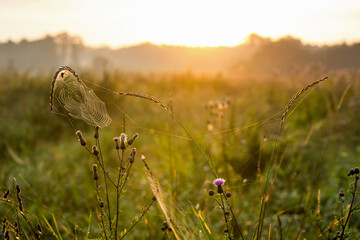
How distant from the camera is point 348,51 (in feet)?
139

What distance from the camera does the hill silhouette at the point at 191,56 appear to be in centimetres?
4238

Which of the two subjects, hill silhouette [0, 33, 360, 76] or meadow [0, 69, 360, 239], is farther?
hill silhouette [0, 33, 360, 76]

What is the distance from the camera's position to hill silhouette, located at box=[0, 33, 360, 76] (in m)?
42.4

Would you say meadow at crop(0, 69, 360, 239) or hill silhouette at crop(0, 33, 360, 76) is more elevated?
hill silhouette at crop(0, 33, 360, 76)

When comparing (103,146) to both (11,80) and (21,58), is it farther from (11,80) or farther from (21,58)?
(21,58)

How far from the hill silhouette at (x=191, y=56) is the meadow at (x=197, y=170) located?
84.7ft

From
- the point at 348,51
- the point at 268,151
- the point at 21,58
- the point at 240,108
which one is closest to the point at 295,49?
the point at 348,51

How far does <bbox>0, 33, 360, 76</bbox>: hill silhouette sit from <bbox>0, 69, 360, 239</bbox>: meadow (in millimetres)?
25803

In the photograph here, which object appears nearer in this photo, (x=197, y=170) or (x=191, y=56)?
(x=197, y=170)

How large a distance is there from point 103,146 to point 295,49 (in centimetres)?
4264

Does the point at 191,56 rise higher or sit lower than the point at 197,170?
higher

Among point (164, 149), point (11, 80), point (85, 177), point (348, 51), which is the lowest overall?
point (85, 177)

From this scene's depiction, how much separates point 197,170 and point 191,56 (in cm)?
8556

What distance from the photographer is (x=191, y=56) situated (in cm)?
8706
